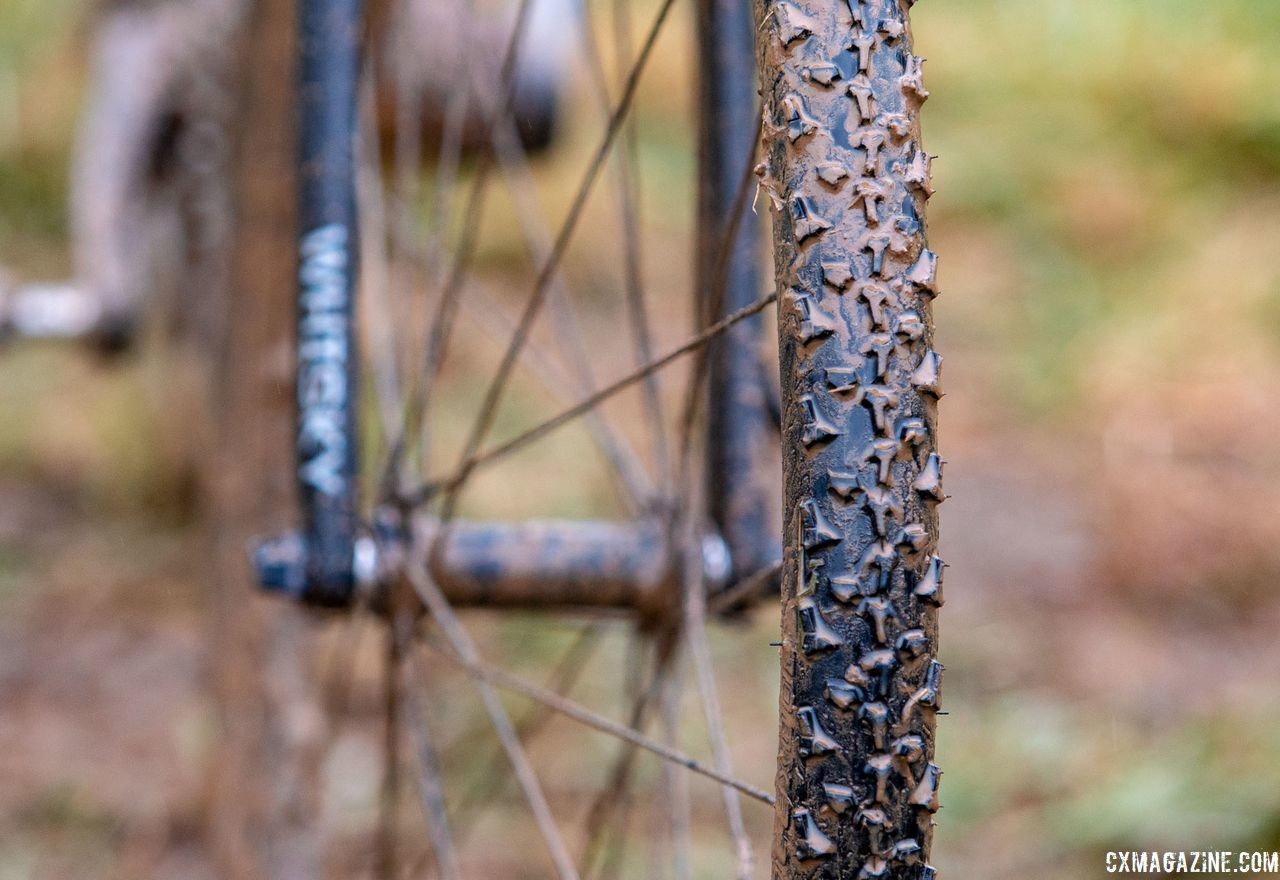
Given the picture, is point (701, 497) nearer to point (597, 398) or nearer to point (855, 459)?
point (597, 398)

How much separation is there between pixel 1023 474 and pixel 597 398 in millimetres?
1819

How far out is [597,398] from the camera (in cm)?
67

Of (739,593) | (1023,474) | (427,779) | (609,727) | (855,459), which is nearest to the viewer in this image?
(855,459)

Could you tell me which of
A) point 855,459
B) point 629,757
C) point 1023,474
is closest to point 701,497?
point 629,757

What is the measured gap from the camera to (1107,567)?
6.67 feet

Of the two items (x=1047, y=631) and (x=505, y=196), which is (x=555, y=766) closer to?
(x=1047, y=631)

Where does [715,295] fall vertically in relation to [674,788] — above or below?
above

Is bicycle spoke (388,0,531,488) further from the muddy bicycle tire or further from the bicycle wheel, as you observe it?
the muddy bicycle tire

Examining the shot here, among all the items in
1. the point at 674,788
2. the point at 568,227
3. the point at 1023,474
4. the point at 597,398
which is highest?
the point at 1023,474

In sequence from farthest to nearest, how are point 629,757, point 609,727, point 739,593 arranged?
1. point 629,757
2. point 739,593
3. point 609,727

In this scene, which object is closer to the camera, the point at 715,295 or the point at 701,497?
the point at 715,295

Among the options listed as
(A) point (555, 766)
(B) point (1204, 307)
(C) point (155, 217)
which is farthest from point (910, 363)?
(B) point (1204, 307)

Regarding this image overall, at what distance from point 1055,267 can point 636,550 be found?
243 cm

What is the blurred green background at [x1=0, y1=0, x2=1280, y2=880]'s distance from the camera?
148 cm
